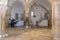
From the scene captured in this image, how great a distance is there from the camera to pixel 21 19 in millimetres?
20672

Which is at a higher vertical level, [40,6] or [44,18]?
[40,6]

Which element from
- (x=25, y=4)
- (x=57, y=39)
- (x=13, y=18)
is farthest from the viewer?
(x=13, y=18)

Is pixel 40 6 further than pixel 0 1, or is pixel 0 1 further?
pixel 40 6

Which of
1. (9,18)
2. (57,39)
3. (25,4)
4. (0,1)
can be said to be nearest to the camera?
(57,39)

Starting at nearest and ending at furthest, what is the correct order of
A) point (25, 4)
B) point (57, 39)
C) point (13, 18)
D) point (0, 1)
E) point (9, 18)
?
point (57, 39) → point (0, 1) → point (25, 4) → point (9, 18) → point (13, 18)

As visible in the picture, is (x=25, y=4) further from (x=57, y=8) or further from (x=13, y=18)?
(x=57, y=8)

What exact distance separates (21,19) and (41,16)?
2973 mm

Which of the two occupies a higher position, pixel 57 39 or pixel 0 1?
pixel 0 1

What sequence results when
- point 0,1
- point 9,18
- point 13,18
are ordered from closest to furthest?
point 0,1 → point 9,18 → point 13,18

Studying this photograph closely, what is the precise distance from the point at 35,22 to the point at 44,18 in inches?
56.8

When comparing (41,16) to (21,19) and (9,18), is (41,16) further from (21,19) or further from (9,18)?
(9,18)

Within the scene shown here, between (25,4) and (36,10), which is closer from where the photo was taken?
(25,4)

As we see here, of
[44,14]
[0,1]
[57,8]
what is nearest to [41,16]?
[44,14]

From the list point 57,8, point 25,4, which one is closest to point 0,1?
point 57,8
